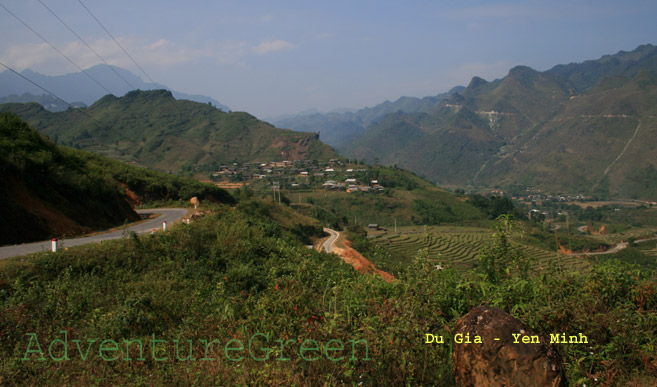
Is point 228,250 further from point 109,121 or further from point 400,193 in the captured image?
point 109,121

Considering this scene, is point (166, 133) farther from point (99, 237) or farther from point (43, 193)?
point (99, 237)

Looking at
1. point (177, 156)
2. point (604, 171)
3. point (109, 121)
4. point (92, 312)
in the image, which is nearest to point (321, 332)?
point (92, 312)

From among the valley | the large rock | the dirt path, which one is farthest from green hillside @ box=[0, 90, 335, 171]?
the large rock

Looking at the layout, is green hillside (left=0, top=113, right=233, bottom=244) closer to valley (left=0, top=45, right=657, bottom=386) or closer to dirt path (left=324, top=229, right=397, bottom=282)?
valley (left=0, top=45, right=657, bottom=386)

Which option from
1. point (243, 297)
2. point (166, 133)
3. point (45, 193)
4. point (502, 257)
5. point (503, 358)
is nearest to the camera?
point (503, 358)

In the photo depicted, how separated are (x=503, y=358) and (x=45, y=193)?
15.8 metres

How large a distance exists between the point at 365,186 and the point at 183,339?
75675 mm

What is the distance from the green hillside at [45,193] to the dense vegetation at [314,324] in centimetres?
490

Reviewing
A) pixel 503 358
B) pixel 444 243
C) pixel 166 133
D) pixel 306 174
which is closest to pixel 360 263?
pixel 503 358

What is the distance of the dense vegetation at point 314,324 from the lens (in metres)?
4.07

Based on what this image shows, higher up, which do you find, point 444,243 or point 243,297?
point 243,297

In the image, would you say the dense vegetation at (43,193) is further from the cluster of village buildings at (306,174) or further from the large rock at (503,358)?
the cluster of village buildings at (306,174)

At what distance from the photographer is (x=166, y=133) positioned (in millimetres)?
115062

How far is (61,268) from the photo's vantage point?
7879 millimetres
